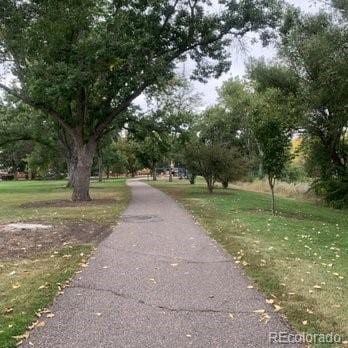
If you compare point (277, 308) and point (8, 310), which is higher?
point (277, 308)

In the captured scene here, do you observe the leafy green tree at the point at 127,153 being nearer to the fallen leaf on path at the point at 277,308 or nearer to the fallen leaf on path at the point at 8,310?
the fallen leaf on path at the point at 8,310

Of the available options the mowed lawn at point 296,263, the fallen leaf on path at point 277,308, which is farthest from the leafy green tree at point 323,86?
the fallen leaf on path at point 277,308

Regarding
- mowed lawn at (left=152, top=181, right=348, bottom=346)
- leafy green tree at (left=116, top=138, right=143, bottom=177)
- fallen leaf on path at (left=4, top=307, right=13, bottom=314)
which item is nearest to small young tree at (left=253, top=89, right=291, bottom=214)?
mowed lawn at (left=152, top=181, right=348, bottom=346)

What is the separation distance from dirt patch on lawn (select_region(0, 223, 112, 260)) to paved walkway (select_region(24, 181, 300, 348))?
4.62 feet

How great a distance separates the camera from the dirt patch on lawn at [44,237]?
9.16 meters

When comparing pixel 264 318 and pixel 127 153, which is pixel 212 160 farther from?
pixel 127 153

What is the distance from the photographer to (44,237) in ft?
34.9

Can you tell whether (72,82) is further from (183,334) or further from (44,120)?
(44,120)

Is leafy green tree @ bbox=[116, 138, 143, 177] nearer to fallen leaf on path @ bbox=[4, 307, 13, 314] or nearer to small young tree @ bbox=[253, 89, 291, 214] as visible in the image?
small young tree @ bbox=[253, 89, 291, 214]

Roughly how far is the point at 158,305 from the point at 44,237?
587 centimetres

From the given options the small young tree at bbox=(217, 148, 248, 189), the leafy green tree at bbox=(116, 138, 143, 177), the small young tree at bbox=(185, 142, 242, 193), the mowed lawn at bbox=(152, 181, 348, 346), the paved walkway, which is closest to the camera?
the paved walkway

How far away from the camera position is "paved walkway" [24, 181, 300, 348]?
14.7ft

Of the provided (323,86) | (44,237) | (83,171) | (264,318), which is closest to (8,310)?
(264,318)

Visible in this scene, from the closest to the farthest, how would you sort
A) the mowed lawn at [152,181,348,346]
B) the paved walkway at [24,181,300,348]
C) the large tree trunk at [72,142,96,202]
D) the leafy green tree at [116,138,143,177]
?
the paved walkway at [24,181,300,348]
the mowed lawn at [152,181,348,346]
the large tree trunk at [72,142,96,202]
the leafy green tree at [116,138,143,177]
